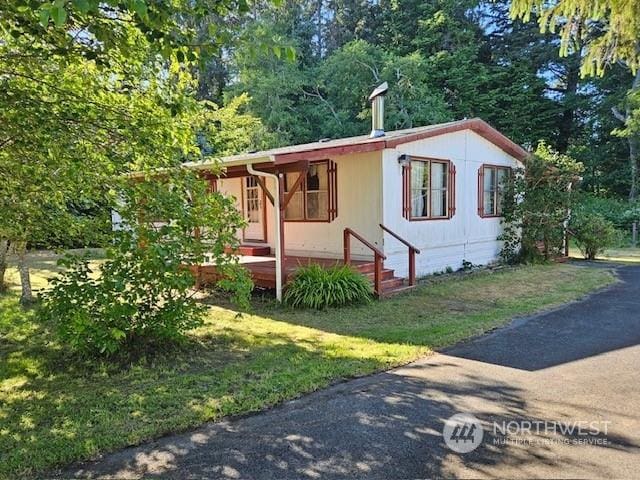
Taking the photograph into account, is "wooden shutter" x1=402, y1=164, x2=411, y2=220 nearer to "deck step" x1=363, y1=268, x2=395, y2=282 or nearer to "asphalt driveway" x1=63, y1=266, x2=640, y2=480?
"deck step" x1=363, y1=268, x2=395, y2=282

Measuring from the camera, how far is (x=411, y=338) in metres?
5.38

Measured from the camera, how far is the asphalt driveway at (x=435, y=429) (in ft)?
8.89

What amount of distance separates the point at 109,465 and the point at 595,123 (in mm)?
28237

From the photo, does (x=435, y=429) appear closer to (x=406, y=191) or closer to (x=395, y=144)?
(x=395, y=144)

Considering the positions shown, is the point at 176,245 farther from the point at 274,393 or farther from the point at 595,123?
the point at 595,123

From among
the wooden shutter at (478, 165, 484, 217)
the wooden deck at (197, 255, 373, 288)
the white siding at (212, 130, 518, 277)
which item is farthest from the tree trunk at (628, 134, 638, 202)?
the wooden deck at (197, 255, 373, 288)

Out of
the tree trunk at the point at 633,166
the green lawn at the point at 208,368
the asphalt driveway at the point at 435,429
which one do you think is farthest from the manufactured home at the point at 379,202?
the tree trunk at the point at 633,166

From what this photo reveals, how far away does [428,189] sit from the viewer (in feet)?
32.2

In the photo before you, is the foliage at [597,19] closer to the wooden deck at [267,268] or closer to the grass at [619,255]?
the wooden deck at [267,268]

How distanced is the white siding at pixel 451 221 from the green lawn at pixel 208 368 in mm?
1666

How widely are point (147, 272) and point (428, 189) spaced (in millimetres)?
6561

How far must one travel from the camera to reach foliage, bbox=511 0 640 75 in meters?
4.39

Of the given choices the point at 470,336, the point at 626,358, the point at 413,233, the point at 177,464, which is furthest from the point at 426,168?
the point at 177,464

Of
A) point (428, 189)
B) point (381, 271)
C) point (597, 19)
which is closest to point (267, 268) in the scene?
point (381, 271)
